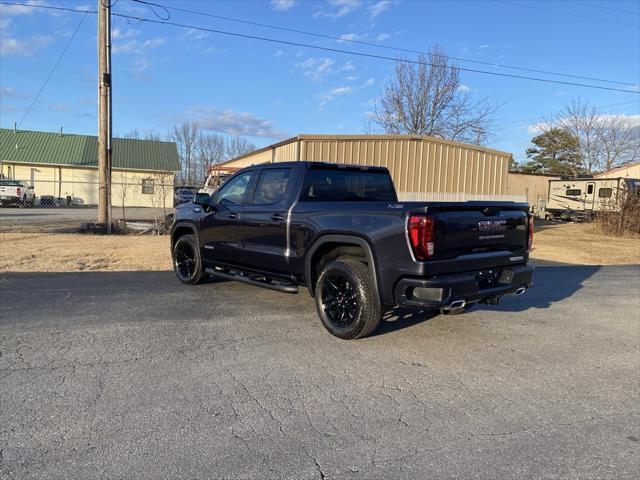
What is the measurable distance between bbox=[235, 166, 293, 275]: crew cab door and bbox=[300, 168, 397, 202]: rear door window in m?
0.27

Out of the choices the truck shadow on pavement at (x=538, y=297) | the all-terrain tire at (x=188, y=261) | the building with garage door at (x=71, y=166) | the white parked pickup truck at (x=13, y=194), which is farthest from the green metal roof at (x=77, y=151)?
the truck shadow on pavement at (x=538, y=297)

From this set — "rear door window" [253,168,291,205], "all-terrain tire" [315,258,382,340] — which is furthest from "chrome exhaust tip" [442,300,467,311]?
"rear door window" [253,168,291,205]

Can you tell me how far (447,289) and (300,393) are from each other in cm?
159

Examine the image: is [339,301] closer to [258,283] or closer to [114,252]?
[258,283]

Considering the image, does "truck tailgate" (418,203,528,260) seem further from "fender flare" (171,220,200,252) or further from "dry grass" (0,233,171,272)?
"dry grass" (0,233,171,272)

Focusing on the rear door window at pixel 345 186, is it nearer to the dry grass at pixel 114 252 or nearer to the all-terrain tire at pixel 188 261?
the all-terrain tire at pixel 188 261

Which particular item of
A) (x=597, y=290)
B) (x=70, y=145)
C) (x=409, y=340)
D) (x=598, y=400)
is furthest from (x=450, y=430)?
(x=70, y=145)

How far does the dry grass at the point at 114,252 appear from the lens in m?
9.48

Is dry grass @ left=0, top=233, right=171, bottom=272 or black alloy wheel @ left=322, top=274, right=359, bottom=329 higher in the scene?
black alloy wheel @ left=322, top=274, right=359, bottom=329

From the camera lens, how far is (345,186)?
20.6ft

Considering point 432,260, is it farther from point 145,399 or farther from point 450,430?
point 145,399

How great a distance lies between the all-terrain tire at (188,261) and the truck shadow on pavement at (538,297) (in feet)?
9.63

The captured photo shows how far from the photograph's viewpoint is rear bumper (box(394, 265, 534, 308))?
443 cm

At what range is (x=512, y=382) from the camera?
169 inches
